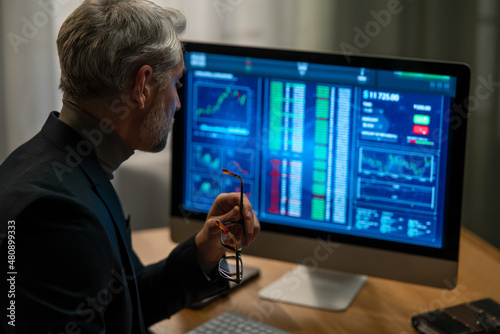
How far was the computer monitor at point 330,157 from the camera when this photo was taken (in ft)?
4.30

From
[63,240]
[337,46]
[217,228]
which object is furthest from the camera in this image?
[337,46]

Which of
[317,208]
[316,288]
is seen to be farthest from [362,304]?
[317,208]

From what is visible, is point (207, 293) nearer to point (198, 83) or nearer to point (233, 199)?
point (233, 199)

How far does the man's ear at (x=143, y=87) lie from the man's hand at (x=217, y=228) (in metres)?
0.27

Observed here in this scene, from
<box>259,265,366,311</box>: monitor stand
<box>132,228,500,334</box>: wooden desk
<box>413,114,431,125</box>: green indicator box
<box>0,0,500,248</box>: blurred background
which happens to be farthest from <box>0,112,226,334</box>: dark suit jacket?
<box>0,0,500,248</box>: blurred background

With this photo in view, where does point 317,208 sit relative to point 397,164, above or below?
below

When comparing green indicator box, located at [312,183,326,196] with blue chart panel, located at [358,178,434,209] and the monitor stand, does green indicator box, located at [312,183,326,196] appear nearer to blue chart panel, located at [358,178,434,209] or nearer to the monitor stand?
blue chart panel, located at [358,178,434,209]

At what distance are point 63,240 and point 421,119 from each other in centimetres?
75

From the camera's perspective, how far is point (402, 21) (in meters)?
2.08

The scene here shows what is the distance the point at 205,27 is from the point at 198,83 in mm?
545

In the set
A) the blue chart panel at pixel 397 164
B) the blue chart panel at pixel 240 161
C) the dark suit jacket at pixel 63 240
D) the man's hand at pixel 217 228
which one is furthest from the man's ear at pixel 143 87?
the blue chart panel at pixel 397 164

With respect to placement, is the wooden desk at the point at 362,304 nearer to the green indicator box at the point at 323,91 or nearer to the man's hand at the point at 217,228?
the man's hand at the point at 217,228

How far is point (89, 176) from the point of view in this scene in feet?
3.45

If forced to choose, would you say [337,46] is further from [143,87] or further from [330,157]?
[143,87]
